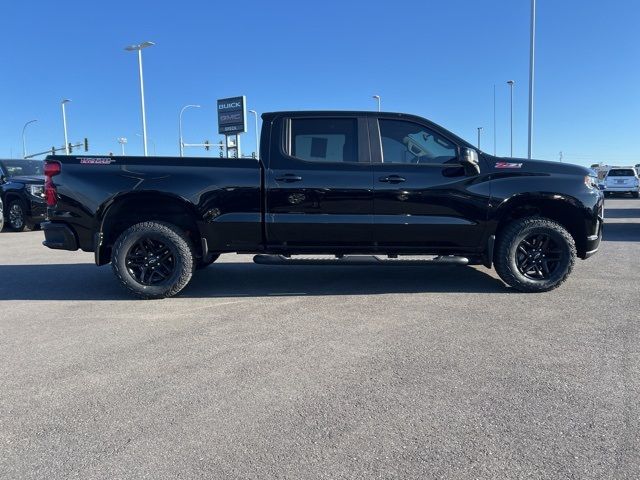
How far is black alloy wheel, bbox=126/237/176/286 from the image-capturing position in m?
5.55

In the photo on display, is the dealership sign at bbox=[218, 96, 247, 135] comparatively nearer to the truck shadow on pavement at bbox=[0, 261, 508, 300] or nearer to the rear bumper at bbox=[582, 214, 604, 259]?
the truck shadow on pavement at bbox=[0, 261, 508, 300]

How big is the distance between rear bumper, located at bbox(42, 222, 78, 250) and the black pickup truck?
0.01 m

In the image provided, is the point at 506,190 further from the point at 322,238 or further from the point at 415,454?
the point at 415,454

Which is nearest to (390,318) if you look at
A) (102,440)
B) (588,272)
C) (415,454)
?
(415,454)

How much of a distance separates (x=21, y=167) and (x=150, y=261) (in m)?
11.9

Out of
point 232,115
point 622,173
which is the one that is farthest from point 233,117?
point 622,173

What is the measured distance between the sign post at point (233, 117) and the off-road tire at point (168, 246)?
163 ft

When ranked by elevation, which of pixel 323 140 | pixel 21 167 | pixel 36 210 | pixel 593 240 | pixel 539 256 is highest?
pixel 21 167

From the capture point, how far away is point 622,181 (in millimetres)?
27438

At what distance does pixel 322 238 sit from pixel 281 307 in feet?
2.99

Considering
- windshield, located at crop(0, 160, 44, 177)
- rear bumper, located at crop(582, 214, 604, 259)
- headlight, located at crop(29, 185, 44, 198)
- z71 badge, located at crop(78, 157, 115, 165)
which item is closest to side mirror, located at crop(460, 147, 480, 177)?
rear bumper, located at crop(582, 214, 604, 259)

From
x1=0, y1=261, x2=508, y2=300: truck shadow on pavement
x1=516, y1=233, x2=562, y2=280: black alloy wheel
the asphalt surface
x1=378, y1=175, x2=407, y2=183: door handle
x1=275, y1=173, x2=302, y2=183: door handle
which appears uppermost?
x1=275, y1=173, x2=302, y2=183: door handle

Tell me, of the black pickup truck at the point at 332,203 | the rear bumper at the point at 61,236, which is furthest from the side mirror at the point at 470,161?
the rear bumper at the point at 61,236

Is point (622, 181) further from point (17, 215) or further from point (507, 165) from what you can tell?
point (17, 215)
